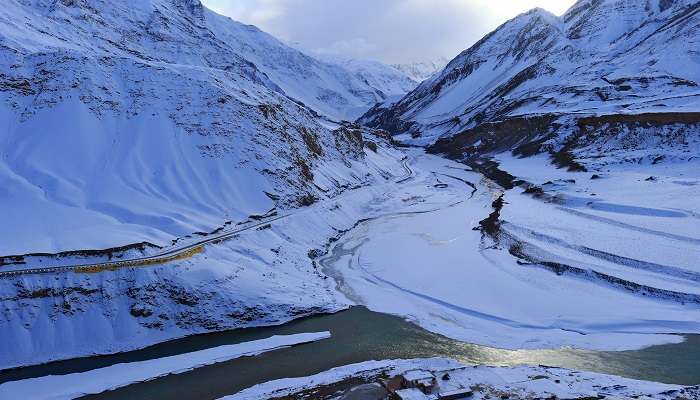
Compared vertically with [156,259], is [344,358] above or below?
below

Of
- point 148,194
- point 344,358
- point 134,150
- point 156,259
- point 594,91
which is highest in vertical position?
point 594,91

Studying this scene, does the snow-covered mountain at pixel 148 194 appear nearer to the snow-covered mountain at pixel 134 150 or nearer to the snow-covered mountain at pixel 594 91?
the snow-covered mountain at pixel 134 150

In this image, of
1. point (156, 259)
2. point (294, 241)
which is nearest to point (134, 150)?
point (294, 241)

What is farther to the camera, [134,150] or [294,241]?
[134,150]

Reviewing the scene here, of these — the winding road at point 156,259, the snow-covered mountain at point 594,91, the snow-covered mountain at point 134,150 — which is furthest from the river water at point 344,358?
the snow-covered mountain at point 594,91

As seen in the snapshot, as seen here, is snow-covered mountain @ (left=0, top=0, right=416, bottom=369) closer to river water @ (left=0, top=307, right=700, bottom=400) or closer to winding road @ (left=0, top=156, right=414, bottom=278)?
winding road @ (left=0, top=156, right=414, bottom=278)

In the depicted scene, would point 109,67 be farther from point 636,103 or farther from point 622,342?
point 636,103

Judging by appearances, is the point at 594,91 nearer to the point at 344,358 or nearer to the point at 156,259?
the point at 344,358
